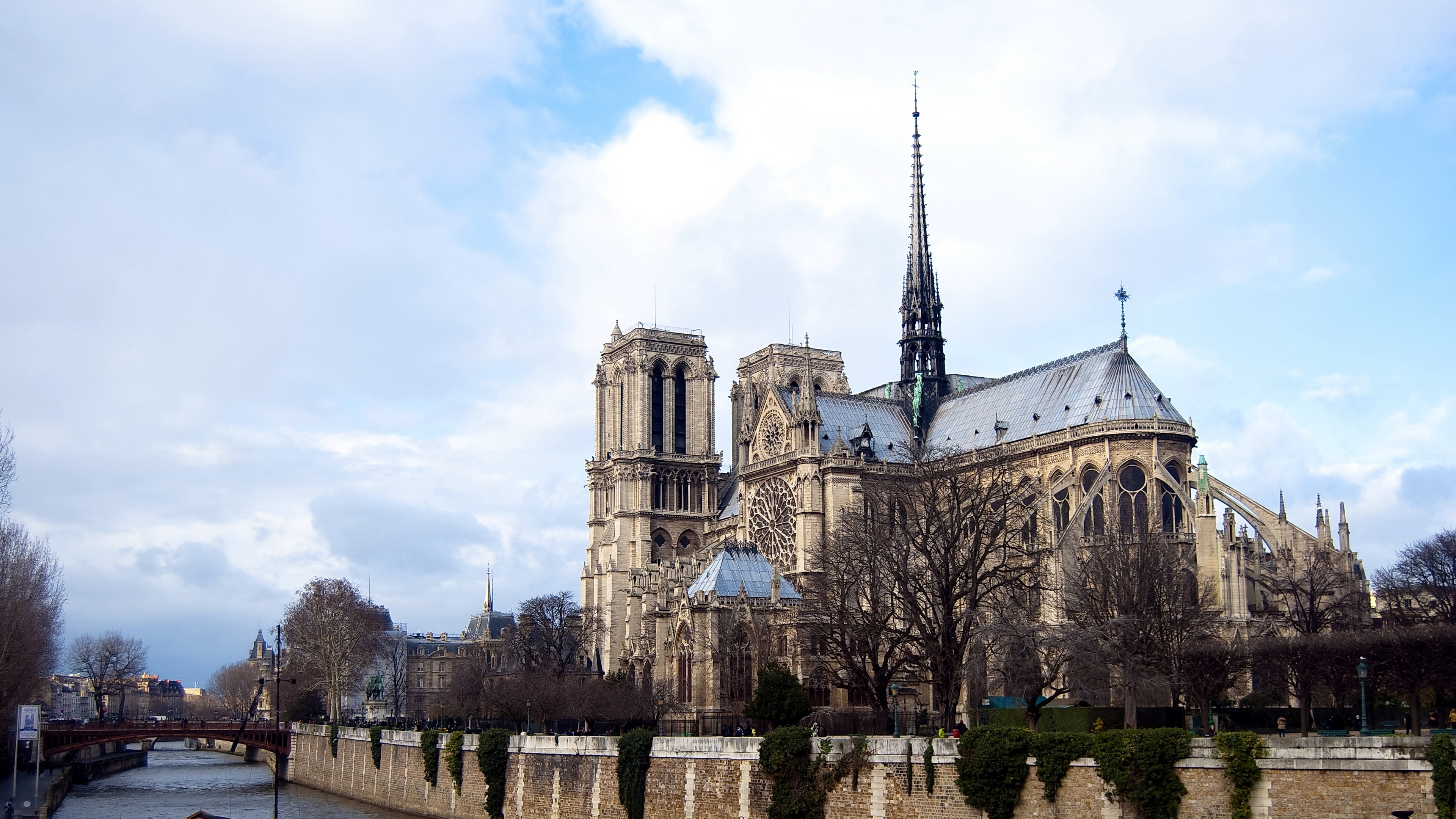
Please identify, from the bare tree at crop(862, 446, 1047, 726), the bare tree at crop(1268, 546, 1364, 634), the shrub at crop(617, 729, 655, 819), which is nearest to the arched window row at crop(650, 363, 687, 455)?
the bare tree at crop(862, 446, 1047, 726)

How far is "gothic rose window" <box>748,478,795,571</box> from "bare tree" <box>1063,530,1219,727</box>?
19.9 meters

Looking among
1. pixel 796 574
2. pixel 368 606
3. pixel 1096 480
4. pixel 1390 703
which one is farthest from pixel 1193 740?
pixel 368 606

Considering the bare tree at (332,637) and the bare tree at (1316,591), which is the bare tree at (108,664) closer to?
the bare tree at (332,637)

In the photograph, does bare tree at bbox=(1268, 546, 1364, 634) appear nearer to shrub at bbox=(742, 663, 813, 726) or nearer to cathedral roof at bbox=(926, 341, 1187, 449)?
cathedral roof at bbox=(926, 341, 1187, 449)

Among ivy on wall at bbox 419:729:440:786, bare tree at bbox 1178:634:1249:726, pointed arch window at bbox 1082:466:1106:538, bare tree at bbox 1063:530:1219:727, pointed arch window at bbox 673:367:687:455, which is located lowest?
ivy on wall at bbox 419:729:440:786

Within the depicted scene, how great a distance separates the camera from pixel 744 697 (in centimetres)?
6238

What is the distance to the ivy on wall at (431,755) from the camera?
64.1m

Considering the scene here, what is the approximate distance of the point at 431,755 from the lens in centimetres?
6425

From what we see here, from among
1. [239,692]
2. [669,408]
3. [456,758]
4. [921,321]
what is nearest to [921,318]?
[921,321]

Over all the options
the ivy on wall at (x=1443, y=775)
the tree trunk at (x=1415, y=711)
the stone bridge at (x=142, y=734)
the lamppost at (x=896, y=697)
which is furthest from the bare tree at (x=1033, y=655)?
the stone bridge at (x=142, y=734)

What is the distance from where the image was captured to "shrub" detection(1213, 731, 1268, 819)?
34094mm

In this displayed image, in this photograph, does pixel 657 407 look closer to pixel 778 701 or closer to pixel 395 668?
pixel 395 668

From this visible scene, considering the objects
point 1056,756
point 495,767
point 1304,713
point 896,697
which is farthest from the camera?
point 495,767

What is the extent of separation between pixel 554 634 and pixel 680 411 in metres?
23.7
